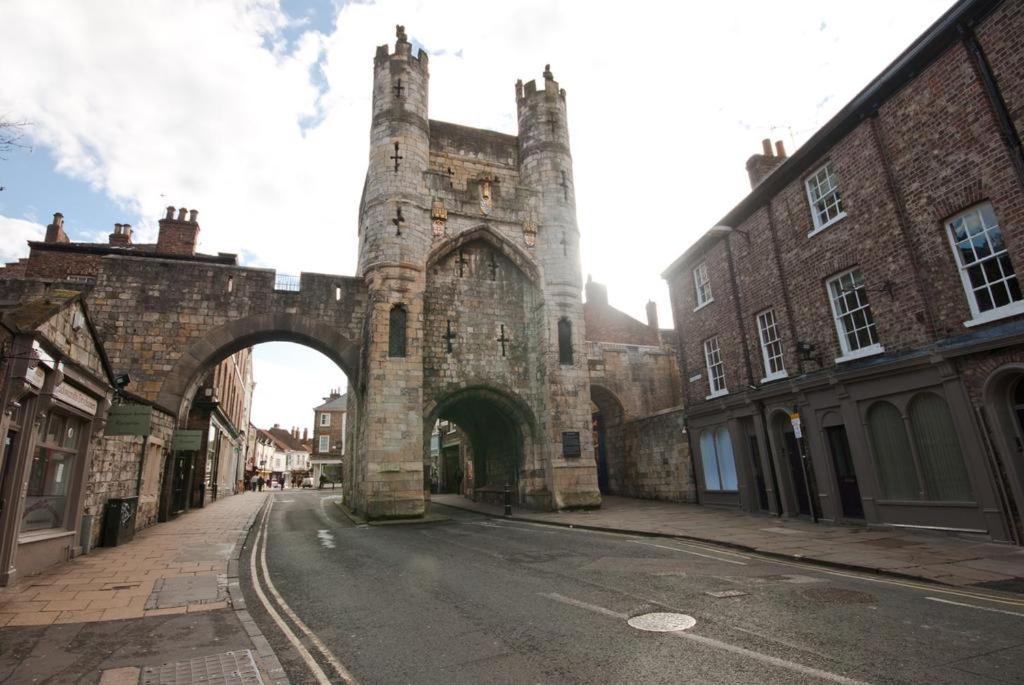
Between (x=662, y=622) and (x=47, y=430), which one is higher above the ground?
(x=47, y=430)

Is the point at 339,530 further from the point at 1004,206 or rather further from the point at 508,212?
the point at 1004,206

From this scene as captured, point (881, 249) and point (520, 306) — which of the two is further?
point (520, 306)

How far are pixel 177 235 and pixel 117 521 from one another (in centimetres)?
1912

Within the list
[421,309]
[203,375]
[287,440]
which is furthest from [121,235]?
[287,440]

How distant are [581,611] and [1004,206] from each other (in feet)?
32.3

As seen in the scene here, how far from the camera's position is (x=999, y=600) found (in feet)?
19.3

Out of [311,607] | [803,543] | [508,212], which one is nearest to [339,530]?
[311,607]

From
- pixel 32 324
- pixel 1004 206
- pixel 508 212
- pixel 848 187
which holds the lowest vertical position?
pixel 32 324

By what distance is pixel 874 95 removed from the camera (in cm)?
1149

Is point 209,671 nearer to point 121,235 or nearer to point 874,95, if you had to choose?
point 874,95

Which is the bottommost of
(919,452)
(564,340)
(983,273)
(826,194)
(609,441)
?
(919,452)

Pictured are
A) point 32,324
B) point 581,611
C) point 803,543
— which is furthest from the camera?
Answer: point 803,543

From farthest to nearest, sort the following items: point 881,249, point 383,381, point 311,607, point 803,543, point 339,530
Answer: point 383,381
point 339,530
point 881,249
point 803,543
point 311,607

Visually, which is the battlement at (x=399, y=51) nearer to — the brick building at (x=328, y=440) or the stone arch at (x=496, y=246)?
the stone arch at (x=496, y=246)
